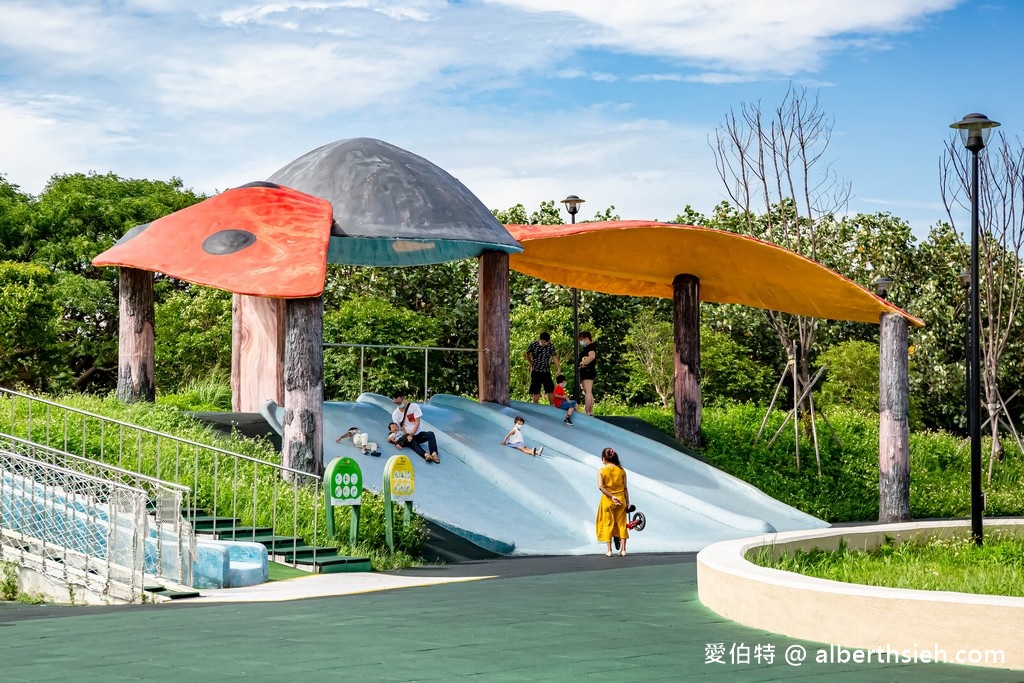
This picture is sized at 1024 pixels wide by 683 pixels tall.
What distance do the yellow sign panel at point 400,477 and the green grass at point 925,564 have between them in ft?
18.8

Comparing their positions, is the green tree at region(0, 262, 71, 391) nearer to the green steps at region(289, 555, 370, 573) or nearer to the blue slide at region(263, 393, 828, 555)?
the blue slide at region(263, 393, 828, 555)

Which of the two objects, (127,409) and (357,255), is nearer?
(127,409)

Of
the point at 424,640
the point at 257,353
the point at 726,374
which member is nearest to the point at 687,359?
the point at 257,353

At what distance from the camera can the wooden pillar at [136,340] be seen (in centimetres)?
1997

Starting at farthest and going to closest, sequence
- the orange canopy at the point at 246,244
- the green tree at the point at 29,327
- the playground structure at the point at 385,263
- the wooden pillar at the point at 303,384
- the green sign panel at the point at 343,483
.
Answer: the green tree at the point at 29,327 < the playground structure at the point at 385,263 < the wooden pillar at the point at 303,384 < the orange canopy at the point at 246,244 < the green sign panel at the point at 343,483

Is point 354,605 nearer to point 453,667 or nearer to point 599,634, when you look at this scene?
point 599,634

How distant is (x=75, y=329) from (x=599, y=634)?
121 ft

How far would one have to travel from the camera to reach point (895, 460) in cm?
2289

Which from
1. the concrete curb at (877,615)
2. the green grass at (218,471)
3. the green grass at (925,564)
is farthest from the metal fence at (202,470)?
the concrete curb at (877,615)

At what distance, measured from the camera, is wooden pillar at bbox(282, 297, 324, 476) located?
56.7 feet

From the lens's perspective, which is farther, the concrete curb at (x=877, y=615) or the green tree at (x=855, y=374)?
the green tree at (x=855, y=374)

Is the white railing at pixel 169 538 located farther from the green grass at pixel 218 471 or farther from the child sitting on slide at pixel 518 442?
the child sitting on slide at pixel 518 442

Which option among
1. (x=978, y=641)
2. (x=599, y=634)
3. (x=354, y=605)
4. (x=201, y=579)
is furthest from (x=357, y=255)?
(x=978, y=641)

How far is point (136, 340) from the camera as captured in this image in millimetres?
20031
